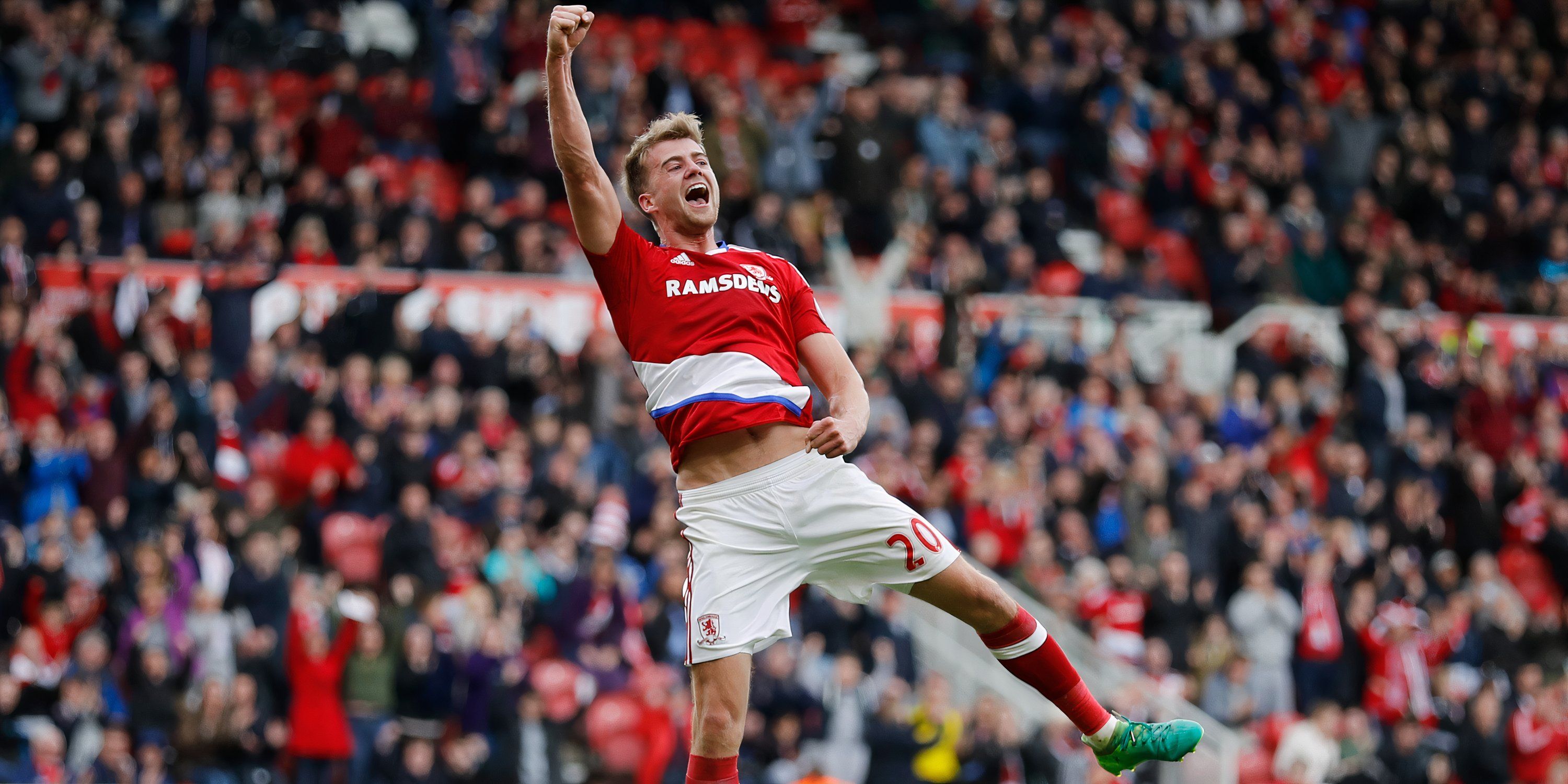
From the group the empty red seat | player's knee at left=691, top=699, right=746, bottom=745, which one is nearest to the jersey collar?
player's knee at left=691, top=699, right=746, bottom=745

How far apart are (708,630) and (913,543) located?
808 millimetres

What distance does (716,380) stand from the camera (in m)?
6.21

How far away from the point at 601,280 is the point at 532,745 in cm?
697

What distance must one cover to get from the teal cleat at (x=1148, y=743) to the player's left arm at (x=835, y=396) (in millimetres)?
1552

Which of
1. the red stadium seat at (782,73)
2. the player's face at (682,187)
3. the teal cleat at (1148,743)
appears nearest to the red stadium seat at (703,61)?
the red stadium seat at (782,73)

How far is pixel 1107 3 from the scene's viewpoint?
22.6m

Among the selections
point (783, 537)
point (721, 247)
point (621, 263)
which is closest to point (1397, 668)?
point (783, 537)

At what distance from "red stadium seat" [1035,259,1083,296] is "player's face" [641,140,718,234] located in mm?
11874

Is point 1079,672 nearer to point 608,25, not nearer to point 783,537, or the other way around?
point 783,537

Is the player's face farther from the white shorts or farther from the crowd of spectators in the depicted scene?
the crowd of spectators

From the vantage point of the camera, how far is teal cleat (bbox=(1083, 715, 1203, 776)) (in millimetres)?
6441

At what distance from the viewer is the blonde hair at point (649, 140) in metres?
6.47

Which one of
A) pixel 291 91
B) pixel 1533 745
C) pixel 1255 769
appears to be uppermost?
pixel 291 91

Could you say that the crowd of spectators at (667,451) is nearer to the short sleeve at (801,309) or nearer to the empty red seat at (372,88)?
the empty red seat at (372,88)
